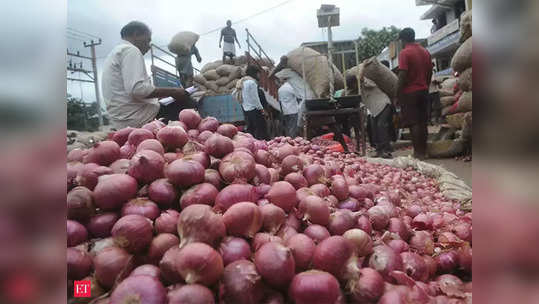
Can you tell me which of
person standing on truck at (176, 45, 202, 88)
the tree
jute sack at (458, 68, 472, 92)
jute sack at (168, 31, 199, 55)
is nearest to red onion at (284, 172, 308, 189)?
jute sack at (458, 68, 472, 92)

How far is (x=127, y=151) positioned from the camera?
1.56 meters

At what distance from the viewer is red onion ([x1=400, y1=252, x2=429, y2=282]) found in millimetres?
1231

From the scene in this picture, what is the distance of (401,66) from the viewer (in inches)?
205

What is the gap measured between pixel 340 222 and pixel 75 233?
84 centimetres

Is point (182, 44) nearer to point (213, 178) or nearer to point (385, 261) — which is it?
point (213, 178)

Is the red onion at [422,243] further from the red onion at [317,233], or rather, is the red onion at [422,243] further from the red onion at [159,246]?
the red onion at [159,246]

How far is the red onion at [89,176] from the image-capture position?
1252 mm

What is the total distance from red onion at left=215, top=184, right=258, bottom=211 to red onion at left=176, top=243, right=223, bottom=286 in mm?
258

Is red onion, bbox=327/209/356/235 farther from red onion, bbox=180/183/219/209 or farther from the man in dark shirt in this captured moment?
the man in dark shirt

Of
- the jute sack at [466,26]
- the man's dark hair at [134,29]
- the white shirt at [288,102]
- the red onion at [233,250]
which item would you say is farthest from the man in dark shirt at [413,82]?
the red onion at [233,250]
